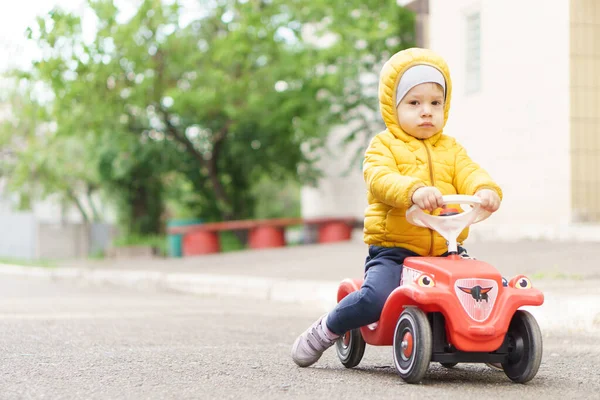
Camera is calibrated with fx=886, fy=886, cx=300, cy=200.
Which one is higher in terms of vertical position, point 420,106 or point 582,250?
point 420,106

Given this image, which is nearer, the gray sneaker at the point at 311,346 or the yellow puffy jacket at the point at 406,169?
the yellow puffy jacket at the point at 406,169

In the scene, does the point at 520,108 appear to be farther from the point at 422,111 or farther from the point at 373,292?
the point at 373,292

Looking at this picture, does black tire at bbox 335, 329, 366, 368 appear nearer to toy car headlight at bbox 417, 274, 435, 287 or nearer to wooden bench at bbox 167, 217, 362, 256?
toy car headlight at bbox 417, 274, 435, 287

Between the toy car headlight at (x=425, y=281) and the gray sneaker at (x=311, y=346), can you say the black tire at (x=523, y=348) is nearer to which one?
the toy car headlight at (x=425, y=281)

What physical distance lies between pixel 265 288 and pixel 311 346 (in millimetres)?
6100

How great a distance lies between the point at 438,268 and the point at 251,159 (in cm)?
1636

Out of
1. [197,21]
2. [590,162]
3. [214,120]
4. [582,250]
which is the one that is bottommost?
[582,250]

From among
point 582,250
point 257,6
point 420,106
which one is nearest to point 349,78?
point 257,6

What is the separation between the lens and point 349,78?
1694 cm

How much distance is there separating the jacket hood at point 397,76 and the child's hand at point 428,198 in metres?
0.54

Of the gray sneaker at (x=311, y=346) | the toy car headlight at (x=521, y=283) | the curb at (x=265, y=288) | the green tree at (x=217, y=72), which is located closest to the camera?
the toy car headlight at (x=521, y=283)

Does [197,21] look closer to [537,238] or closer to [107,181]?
[107,181]

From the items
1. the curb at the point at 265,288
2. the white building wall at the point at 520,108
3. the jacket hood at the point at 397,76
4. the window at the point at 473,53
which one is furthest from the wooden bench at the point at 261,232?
the jacket hood at the point at 397,76

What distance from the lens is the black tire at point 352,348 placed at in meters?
4.46
